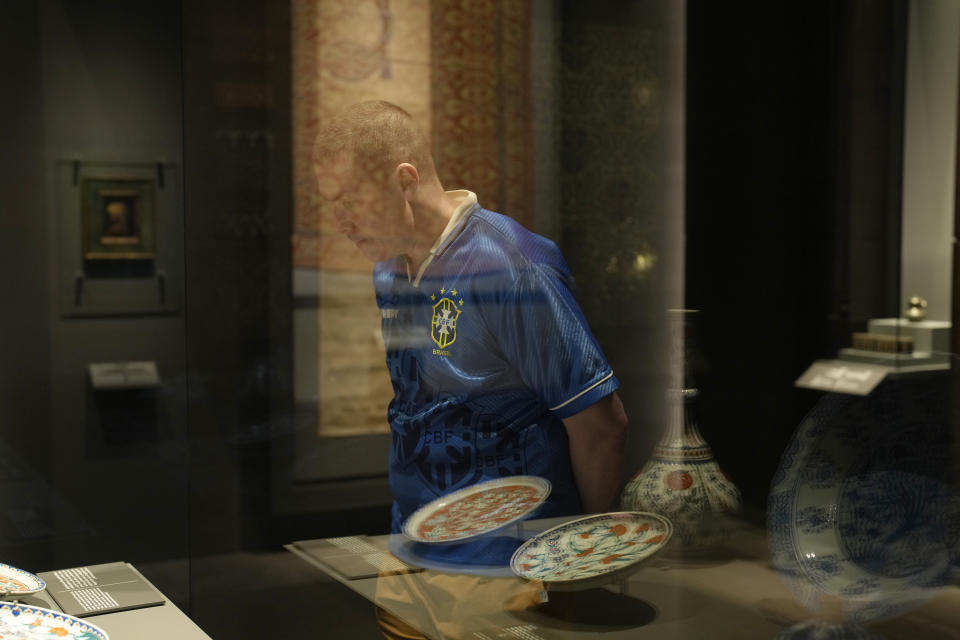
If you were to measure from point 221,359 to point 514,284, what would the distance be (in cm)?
113

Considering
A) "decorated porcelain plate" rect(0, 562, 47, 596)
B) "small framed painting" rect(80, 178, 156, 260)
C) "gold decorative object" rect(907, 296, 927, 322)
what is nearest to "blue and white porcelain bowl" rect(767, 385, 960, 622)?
"gold decorative object" rect(907, 296, 927, 322)

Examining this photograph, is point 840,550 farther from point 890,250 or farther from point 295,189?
point 295,189

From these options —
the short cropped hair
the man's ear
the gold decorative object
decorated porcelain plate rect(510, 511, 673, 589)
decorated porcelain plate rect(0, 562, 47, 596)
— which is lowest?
decorated porcelain plate rect(0, 562, 47, 596)

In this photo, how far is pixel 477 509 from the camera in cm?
198

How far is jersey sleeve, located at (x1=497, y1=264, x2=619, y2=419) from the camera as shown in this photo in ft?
5.88

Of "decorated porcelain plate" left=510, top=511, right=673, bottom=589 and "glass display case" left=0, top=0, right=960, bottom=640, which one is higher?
"glass display case" left=0, top=0, right=960, bottom=640

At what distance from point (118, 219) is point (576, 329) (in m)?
2.76

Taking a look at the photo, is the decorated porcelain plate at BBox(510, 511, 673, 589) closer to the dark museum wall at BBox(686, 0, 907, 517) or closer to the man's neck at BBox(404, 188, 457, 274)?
the dark museum wall at BBox(686, 0, 907, 517)

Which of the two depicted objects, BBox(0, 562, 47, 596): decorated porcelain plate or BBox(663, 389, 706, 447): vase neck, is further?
BBox(0, 562, 47, 596): decorated porcelain plate

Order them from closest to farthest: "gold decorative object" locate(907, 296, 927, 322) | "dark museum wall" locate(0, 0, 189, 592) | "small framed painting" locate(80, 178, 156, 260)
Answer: "gold decorative object" locate(907, 296, 927, 322) < "dark museum wall" locate(0, 0, 189, 592) < "small framed painting" locate(80, 178, 156, 260)

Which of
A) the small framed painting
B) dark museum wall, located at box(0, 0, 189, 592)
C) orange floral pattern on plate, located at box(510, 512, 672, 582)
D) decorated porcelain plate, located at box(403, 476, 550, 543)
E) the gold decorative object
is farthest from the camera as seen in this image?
the small framed painting

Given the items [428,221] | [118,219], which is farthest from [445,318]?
[118,219]

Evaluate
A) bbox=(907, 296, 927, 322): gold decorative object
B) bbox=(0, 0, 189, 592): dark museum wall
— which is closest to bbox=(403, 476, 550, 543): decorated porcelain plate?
bbox=(907, 296, 927, 322): gold decorative object

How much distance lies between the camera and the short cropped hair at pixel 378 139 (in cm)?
206
